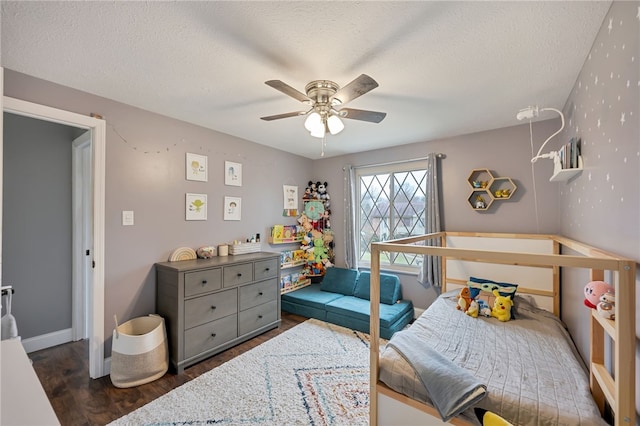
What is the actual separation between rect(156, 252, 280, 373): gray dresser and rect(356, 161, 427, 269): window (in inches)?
63.7

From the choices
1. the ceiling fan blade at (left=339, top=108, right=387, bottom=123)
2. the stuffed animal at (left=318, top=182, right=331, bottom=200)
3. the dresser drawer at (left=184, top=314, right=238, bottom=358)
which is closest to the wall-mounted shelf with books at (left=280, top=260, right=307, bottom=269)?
the stuffed animal at (left=318, top=182, right=331, bottom=200)

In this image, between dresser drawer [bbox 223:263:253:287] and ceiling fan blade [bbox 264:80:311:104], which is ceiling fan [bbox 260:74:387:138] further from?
dresser drawer [bbox 223:263:253:287]

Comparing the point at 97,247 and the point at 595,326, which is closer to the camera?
the point at 595,326

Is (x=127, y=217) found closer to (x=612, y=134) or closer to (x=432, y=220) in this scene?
(x=432, y=220)

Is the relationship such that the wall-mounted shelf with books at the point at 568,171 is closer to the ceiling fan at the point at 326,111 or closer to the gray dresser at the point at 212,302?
the ceiling fan at the point at 326,111

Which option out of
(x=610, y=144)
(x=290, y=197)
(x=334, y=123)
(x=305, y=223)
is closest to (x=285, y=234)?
(x=305, y=223)

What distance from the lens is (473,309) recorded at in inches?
92.6

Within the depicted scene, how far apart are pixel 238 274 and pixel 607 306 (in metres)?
2.68

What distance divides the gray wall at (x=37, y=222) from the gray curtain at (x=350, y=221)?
10.8 ft

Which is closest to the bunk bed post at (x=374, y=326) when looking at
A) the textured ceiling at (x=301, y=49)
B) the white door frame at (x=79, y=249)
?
the textured ceiling at (x=301, y=49)

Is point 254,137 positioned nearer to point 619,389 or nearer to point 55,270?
point 55,270

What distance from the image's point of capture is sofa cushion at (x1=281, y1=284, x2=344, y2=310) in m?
3.45

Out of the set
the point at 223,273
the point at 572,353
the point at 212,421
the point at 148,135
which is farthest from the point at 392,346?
the point at 148,135

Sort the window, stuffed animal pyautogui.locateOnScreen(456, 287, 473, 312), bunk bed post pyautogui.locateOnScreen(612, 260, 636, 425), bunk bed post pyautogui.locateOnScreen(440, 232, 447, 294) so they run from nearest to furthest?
bunk bed post pyautogui.locateOnScreen(612, 260, 636, 425), stuffed animal pyautogui.locateOnScreen(456, 287, 473, 312), bunk bed post pyautogui.locateOnScreen(440, 232, 447, 294), the window
